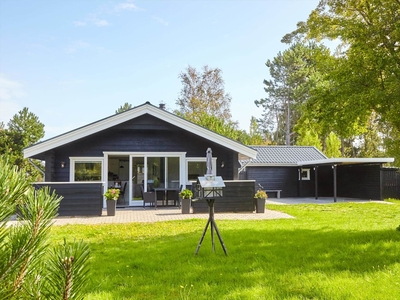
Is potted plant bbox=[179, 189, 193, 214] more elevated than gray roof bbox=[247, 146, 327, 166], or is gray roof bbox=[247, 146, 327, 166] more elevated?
gray roof bbox=[247, 146, 327, 166]

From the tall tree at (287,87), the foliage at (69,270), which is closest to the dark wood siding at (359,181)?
the tall tree at (287,87)

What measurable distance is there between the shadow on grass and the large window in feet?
20.3

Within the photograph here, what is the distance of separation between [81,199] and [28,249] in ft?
32.6

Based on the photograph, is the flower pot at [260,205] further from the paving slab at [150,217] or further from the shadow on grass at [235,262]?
the shadow on grass at [235,262]

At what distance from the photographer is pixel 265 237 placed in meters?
6.38

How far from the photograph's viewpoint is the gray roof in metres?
18.3

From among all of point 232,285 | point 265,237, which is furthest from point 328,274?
point 265,237

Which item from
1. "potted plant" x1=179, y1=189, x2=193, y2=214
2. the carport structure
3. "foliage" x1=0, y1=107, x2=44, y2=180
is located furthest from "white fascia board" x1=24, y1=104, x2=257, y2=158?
"foliage" x1=0, y1=107, x2=44, y2=180

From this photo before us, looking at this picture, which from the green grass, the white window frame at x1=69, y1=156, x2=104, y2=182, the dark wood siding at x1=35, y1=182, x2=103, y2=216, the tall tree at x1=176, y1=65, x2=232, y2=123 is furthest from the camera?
the tall tree at x1=176, y1=65, x2=232, y2=123

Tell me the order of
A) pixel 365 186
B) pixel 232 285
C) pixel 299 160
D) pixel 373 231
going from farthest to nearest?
1. pixel 299 160
2. pixel 365 186
3. pixel 373 231
4. pixel 232 285

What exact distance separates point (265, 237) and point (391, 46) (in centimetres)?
456

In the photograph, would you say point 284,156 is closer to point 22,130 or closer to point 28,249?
point 22,130

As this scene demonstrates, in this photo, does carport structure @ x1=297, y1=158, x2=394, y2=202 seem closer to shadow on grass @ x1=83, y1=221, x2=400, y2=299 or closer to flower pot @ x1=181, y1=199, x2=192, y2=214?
flower pot @ x1=181, y1=199, x2=192, y2=214

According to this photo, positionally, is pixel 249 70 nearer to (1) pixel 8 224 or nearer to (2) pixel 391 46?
(2) pixel 391 46
